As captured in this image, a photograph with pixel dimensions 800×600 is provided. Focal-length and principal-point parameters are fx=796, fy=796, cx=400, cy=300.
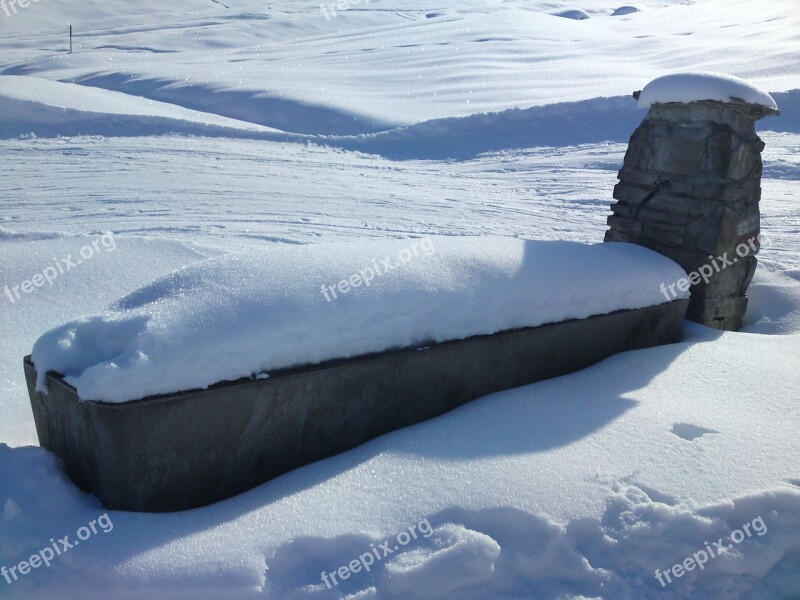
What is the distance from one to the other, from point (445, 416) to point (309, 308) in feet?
2.50

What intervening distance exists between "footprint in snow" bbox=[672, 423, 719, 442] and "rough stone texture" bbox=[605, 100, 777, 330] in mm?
1857

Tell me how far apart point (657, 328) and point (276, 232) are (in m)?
3.59

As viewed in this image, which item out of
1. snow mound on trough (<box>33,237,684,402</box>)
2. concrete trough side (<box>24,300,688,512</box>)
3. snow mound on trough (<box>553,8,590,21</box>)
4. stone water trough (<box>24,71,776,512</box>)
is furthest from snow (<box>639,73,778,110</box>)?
snow mound on trough (<box>553,8,590,21</box>)

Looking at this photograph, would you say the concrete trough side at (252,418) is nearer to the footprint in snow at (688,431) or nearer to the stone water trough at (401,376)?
the stone water trough at (401,376)

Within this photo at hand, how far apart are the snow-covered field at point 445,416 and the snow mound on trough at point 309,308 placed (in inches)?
15.4

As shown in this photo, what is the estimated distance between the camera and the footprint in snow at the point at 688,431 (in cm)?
317

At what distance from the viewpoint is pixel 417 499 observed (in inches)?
107

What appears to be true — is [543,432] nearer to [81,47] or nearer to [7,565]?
[7,565]

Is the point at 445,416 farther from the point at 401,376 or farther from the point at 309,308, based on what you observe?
the point at 309,308

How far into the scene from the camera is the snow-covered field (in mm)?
2545

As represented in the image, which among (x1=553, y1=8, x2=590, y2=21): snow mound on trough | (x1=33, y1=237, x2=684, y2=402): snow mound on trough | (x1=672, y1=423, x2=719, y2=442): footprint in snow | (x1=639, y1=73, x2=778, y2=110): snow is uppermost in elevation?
(x1=553, y1=8, x2=590, y2=21): snow mound on trough

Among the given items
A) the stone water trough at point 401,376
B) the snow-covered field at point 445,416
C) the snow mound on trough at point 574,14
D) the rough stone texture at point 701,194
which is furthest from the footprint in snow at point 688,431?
the snow mound on trough at point 574,14

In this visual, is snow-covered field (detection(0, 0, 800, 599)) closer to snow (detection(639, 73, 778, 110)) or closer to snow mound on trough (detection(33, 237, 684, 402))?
snow mound on trough (detection(33, 237, 684, 402))


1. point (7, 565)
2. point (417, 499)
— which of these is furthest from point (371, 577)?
point (7, 565)
